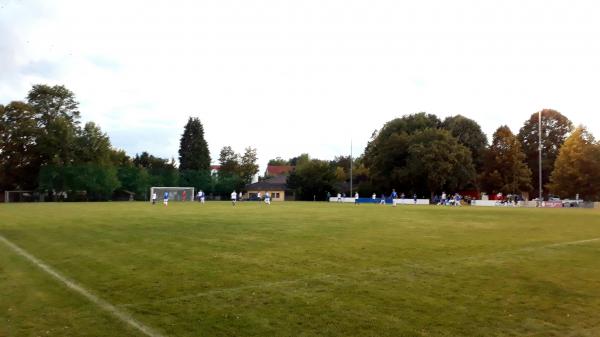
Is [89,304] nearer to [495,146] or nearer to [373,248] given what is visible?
[373,248]

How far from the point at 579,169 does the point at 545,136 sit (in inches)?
1062

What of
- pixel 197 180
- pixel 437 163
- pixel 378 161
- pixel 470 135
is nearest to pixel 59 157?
pixel 197 180

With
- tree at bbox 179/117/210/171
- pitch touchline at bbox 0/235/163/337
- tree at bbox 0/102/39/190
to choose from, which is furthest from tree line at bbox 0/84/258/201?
pitch touchline at bbox 0/235/163/337

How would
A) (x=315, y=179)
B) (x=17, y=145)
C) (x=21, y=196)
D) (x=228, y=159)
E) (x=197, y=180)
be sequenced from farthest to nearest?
(x=228, y=159) < (x=315, y=179) < (x=197, y=180) < (x=21, y=196) < (x=17, y=145)

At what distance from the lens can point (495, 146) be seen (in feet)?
290

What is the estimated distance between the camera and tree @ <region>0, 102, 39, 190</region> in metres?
77.6

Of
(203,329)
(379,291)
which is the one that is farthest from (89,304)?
(379,291)

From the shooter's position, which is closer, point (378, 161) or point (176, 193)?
point (176, 193)

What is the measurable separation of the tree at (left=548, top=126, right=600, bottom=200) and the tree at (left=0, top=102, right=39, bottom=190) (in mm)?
84441

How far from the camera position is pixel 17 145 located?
7844 centimetres

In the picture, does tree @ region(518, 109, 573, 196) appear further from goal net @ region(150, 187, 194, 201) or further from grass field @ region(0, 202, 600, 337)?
grass field @ region(0, 202, 600, 337)

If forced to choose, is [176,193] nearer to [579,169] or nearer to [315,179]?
[315,179]

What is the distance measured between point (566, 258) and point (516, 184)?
7682cm

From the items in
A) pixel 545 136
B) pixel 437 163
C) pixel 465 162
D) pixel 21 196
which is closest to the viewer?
pixel 21 196
